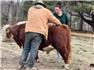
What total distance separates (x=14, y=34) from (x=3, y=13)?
34.3ft

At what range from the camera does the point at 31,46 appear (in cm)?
841

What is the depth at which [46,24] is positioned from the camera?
853 centimetres

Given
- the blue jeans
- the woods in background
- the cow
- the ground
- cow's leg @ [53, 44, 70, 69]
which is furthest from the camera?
the woods in background

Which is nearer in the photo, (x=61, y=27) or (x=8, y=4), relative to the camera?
(x=61, y=27)

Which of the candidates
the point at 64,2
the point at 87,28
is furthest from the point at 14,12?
the point at 87,28

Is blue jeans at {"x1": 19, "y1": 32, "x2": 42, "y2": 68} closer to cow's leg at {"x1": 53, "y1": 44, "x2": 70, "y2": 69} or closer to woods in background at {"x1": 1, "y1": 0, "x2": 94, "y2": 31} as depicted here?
cow's leg at {"x1": 53, "y1": 44, "x2": 70, "y2": 69}

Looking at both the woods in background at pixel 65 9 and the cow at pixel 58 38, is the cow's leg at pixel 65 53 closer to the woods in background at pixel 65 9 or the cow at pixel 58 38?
the cow at pixel 58 38

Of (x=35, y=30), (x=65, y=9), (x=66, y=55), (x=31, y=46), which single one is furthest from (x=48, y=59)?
(x=65, y=9)

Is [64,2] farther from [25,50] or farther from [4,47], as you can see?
[25,50]

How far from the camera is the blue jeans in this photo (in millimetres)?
8344

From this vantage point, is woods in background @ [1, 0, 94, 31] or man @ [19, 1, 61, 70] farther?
woods in background @ [1, 0, 94, 31]

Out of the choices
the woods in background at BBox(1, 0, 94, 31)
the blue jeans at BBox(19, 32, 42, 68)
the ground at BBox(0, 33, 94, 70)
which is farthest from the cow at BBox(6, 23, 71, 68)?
the woods in background at BBox(1, 0, 94, 31)

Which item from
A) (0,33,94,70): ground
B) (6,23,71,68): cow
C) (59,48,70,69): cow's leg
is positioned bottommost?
(0,33,94,70): ground

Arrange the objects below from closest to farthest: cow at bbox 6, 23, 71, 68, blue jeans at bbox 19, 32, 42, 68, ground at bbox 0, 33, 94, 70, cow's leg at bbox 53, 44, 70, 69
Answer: blue jeans at bbox 19, 32, 42, 68
cow at bbox 6, 23, 71, 68
cow's leg at bbox 53, 44, 70, 69
ground at bbox 0, 33, 94, 70
